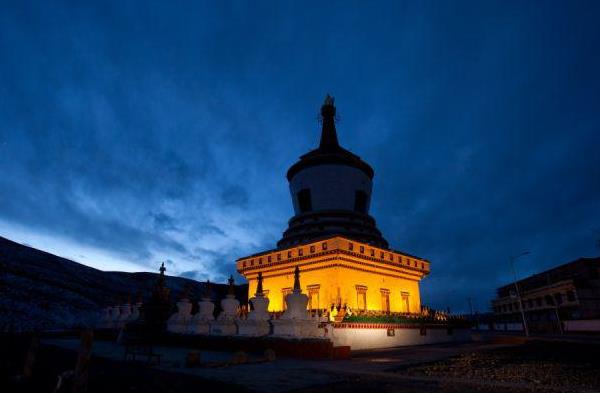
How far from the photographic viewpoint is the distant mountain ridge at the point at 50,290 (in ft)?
112

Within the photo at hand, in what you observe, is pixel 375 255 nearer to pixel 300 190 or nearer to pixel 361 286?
pixel 361 286

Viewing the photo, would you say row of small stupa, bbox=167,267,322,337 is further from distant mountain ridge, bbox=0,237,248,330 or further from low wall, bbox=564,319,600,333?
low wall, bbox=564,319,600,333

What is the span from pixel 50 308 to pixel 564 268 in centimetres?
7779

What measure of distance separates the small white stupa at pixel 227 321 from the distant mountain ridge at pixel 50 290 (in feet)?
44.5

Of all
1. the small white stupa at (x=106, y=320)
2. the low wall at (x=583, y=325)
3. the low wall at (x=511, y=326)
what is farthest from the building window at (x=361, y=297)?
the low wall at (x=511, y=326)

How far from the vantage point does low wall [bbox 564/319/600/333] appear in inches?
1755

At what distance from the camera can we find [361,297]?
30.0m

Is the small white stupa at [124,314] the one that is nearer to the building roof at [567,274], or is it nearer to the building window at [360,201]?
the building window at [360,201]

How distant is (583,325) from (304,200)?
129 feet

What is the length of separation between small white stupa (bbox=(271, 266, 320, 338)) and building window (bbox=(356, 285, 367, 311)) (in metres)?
11.3

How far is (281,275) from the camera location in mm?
33125

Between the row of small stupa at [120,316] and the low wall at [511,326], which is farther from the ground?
the low wall at [511,326]

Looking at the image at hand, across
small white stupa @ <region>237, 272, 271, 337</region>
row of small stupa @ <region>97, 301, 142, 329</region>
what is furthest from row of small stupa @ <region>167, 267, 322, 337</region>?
row of small stupa @ <region>97, 301, 142, 329</region>

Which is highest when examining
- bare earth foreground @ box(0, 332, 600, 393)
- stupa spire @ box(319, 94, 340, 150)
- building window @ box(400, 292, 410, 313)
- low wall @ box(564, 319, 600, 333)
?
stupa spire @ box(319, 94, 340, 150)
